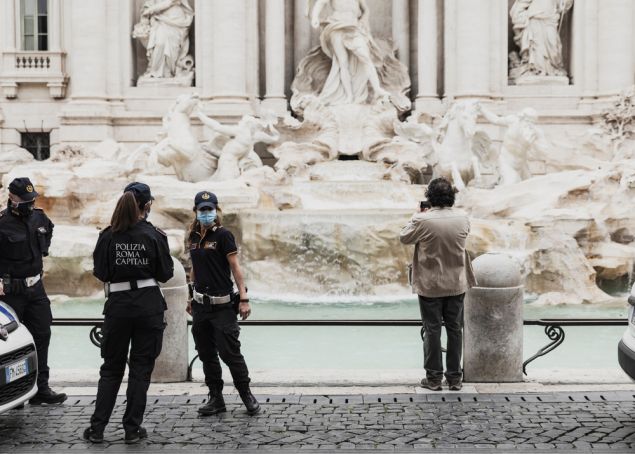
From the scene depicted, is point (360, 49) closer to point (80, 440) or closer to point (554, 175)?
point (554, 175)

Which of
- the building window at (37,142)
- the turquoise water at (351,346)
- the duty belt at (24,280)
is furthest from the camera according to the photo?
the building window at (37,142)

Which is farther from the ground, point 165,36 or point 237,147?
point 165,36

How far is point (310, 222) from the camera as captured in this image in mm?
14680

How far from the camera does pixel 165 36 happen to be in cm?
2170

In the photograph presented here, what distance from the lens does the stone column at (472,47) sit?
2109cm

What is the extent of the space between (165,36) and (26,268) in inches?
619

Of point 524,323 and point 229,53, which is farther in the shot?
point 229,53

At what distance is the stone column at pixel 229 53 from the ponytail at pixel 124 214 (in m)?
15.3

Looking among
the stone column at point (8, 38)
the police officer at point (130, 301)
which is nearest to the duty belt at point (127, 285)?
the police officer at point (130, 301)

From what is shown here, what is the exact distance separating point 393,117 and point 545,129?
3.78 m

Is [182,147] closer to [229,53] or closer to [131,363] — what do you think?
[229,53]

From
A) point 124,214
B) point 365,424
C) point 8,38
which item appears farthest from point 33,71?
point 365,424

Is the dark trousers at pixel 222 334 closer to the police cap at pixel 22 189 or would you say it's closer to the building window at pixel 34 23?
the police cap at pixel 22 189

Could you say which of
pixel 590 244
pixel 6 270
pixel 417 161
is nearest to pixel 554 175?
pixel 590 244
